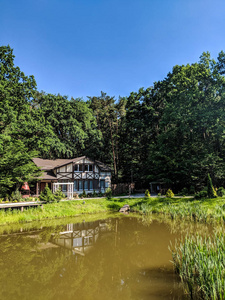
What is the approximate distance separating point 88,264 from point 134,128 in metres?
32.6

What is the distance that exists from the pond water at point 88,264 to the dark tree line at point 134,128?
10.3 m

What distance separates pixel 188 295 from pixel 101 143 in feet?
114

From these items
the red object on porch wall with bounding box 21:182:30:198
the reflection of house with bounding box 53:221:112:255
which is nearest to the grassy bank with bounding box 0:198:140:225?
the reflection of house with bounding box 53:221:112:255

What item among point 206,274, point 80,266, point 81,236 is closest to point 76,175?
point 81,236

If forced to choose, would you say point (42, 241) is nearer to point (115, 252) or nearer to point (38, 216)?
point (115, 252)

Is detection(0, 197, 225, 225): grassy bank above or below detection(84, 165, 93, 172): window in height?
below

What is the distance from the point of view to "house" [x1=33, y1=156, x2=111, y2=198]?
29361mm

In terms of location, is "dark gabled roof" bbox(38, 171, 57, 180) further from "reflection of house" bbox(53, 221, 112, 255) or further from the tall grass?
the tall grass

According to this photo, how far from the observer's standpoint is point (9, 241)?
1226cm

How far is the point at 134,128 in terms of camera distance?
1560 inches

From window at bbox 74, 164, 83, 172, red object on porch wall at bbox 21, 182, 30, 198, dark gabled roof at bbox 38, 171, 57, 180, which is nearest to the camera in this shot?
red object on porch wall at bbox 21, 182, 30, 198

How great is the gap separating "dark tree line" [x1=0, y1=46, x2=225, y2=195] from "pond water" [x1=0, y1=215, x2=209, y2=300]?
406 inches

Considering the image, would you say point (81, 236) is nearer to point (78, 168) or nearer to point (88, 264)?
point (88, 264)

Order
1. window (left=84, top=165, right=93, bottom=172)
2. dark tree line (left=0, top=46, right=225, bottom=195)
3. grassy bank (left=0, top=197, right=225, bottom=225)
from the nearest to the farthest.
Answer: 1. grassy bank (left=0, top=197, right=225, bottom=225)
2. dark tree line (left=0, top=46, right=225, bottom=195)
3. window (left=84, top=165, right=93, bottom=172)
